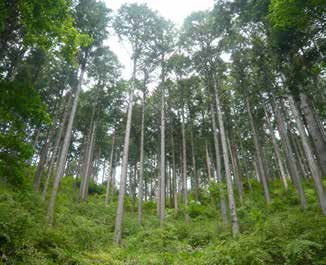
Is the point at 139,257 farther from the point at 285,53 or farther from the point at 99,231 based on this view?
the point at 285,53

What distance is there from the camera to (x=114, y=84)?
22141 millimetres

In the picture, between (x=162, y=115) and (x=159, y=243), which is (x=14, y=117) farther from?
(x=162, y=115)

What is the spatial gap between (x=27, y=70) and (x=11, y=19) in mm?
9150


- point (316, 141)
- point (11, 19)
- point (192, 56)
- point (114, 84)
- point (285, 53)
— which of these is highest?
point (114, 84)

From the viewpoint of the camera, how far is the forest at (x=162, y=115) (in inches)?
254

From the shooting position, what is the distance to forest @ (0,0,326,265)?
6445 mm

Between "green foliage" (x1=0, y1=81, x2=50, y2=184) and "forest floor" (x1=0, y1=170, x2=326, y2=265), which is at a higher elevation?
"green foliage" (x1=0, y1=81, x2=50, y2=184)

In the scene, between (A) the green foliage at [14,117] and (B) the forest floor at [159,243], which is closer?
(B) the forest floor at [159,243]

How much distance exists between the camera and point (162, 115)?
17703 millimetres

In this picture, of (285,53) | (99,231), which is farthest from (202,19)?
(99,231)

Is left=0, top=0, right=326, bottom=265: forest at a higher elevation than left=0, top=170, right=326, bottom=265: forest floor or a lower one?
higher

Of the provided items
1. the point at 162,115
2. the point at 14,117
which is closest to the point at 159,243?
the point at 14,117

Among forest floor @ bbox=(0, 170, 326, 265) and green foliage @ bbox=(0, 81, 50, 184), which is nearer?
forest floor @ bbox=(0, 170, 326, 265)

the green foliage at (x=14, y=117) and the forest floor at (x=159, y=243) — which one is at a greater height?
the green foliage at (x=14, y=117)
